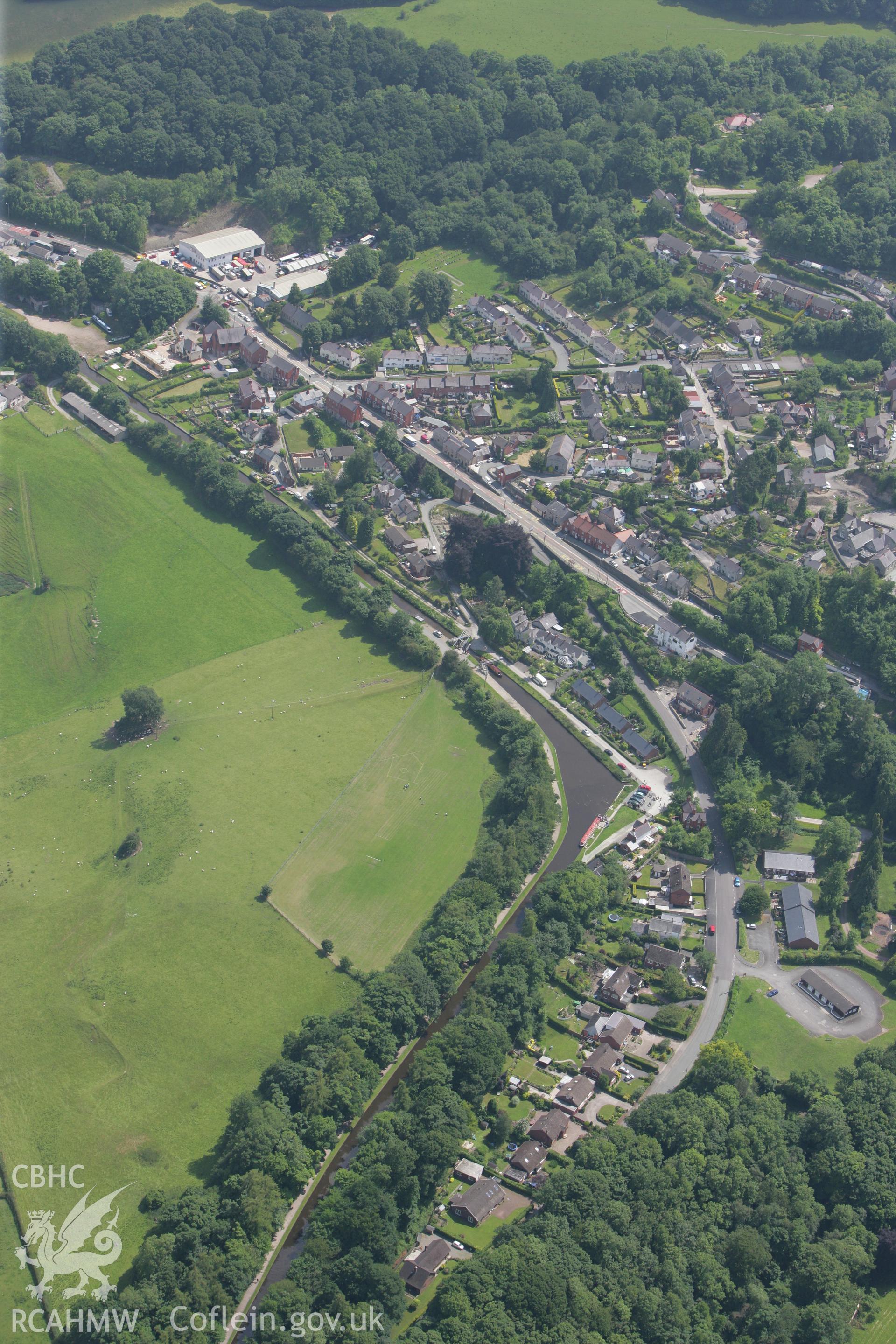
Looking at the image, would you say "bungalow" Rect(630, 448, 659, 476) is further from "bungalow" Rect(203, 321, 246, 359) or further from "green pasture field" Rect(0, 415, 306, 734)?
"bungalow" Rect(203, 321, 246, 359)

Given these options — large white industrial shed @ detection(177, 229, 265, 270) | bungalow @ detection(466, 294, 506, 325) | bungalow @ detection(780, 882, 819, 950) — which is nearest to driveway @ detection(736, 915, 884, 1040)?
bungalow @ detection(780, 882, 819, 950)

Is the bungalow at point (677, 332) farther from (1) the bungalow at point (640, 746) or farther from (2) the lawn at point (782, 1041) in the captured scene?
(2) the lawn at point (782, 1041)

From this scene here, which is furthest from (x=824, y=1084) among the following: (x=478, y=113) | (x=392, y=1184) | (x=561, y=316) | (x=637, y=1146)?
(x=478, y=113)

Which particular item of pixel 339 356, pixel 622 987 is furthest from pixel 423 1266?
pixel 339 356

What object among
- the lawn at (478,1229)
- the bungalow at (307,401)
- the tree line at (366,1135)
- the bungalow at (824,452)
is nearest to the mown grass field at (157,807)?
the tree line at (366,1135)

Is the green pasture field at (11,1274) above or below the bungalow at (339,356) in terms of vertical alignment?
below

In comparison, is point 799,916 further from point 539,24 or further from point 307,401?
point 539,24
